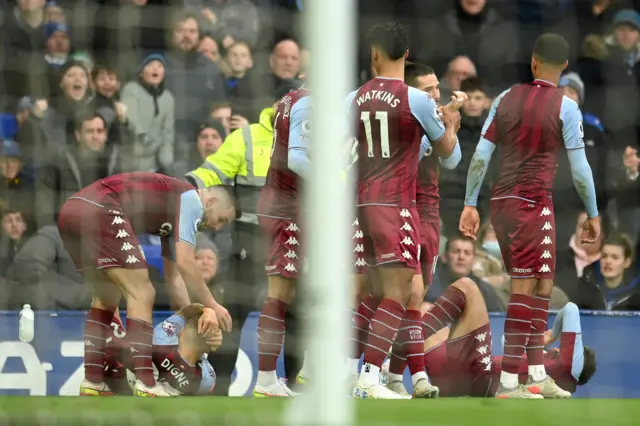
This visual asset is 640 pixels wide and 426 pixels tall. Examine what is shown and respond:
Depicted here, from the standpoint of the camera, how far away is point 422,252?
198 inches

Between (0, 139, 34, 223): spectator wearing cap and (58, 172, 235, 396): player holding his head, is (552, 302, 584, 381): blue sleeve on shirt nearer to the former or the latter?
(58, 172, 235, 396): player holding his head

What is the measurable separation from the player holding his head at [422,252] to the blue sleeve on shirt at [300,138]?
0.43 m

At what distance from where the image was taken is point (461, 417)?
416 cm

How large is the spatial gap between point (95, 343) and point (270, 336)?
2.17 feet

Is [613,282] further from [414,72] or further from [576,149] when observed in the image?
[414,72]

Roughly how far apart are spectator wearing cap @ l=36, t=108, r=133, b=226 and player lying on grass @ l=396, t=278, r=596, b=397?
4.60 ft

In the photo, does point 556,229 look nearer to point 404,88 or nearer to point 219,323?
point 404,88

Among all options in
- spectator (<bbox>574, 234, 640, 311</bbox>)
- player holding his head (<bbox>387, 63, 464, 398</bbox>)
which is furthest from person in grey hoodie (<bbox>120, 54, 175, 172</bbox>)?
spectator (<bbox>574, 234, 640, 311</bbox>)

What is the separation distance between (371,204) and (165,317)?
986 millimetres

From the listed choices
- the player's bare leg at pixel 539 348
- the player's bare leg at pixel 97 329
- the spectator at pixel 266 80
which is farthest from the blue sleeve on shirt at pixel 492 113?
the player's bare leg at pixel 97 329

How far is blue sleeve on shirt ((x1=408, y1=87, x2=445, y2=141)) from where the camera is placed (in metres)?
4.73

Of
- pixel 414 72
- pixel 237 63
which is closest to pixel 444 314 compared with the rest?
pixel 414 72

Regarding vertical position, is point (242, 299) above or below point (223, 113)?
below

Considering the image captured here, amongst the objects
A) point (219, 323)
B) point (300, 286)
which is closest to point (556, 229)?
point (300, 286)
